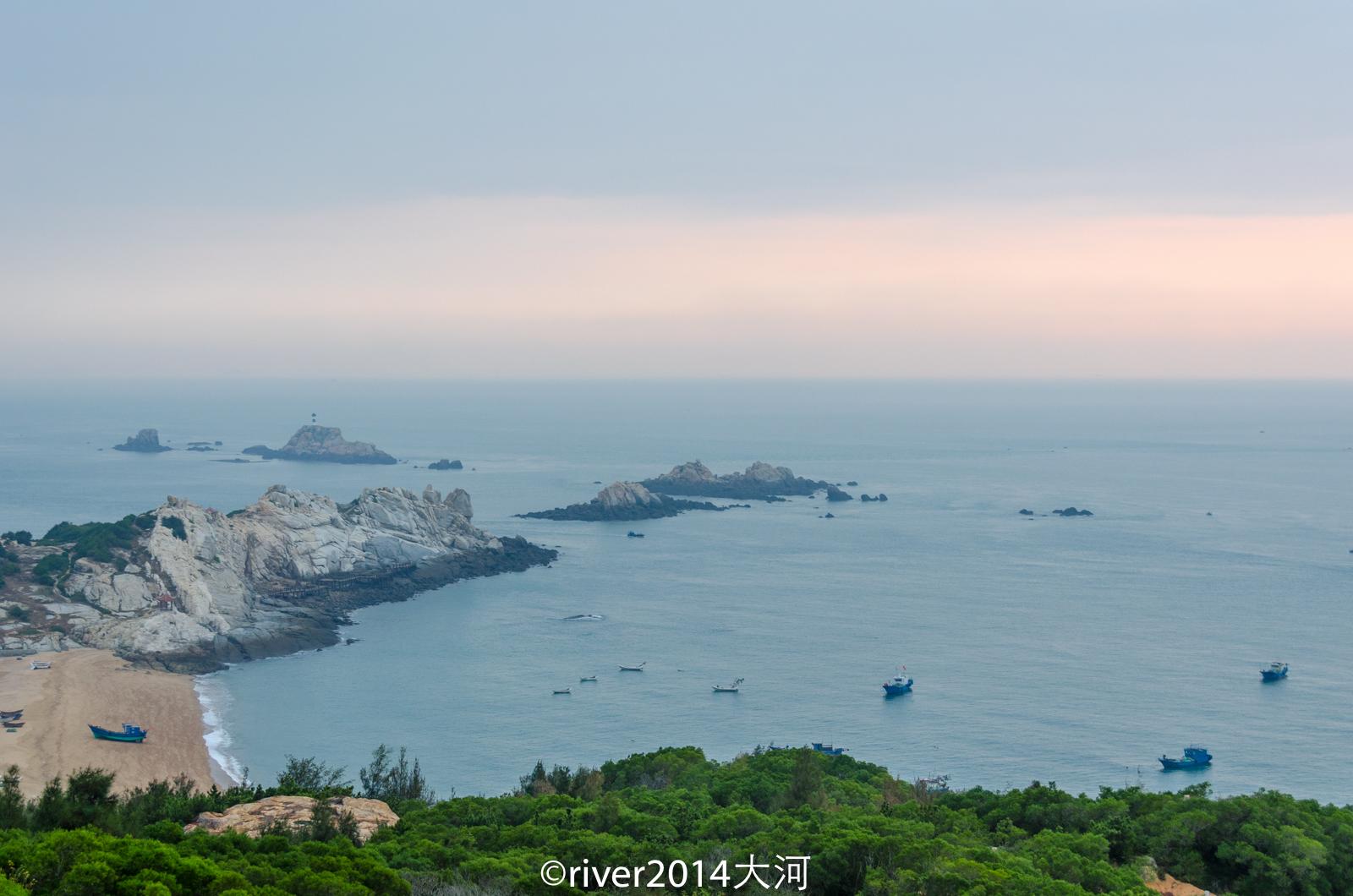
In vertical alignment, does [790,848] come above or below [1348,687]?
above

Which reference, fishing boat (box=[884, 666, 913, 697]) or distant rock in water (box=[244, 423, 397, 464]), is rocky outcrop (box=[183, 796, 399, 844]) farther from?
distant rock in water (box=[244, 423, 397, 464])

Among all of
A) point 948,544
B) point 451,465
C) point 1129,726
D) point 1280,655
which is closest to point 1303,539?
point 948,544

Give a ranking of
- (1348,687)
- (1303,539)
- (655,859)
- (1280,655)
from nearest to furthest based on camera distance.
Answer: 1. (655,859)
2. (1348,687)
3. (1280,655)
4. (1303,539)

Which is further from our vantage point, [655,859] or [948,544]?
[948,544]

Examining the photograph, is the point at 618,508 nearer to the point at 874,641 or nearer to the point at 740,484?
the point at 740,484

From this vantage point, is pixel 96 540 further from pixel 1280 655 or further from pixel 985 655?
pixel 1280 655

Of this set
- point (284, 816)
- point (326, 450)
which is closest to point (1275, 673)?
point (284, 816)
